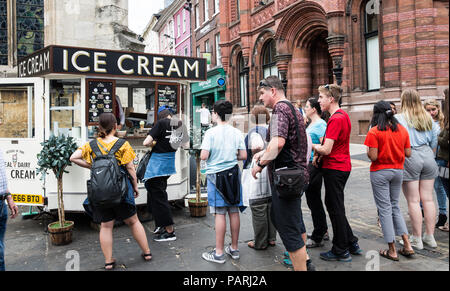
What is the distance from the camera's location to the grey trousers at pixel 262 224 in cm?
425

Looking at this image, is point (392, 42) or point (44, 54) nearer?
point (44, 54)

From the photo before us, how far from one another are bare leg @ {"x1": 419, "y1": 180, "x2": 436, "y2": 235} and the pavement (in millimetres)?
216

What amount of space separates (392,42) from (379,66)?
1.21 meters

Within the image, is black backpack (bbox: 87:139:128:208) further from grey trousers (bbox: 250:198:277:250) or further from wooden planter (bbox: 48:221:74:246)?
grey trousers (bbox: 250:198:277:250)

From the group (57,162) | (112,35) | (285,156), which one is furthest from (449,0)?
(112,35)

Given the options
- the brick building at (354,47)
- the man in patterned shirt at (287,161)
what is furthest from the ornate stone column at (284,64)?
the man in patterned shirt at (287,161)

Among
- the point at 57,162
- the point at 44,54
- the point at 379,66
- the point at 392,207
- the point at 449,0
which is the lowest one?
the point at 392,207

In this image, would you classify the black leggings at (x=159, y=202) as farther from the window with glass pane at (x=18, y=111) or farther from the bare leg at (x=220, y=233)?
the window with glass pane at (x=18, y=111)

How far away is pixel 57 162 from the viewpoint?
4.64m

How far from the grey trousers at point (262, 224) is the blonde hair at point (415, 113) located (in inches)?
77.9

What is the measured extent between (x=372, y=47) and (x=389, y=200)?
11793mm

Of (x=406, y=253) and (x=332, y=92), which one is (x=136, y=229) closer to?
(x=332, y=92)

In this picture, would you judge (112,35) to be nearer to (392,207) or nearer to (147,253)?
(147,253)

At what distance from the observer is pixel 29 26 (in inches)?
433
